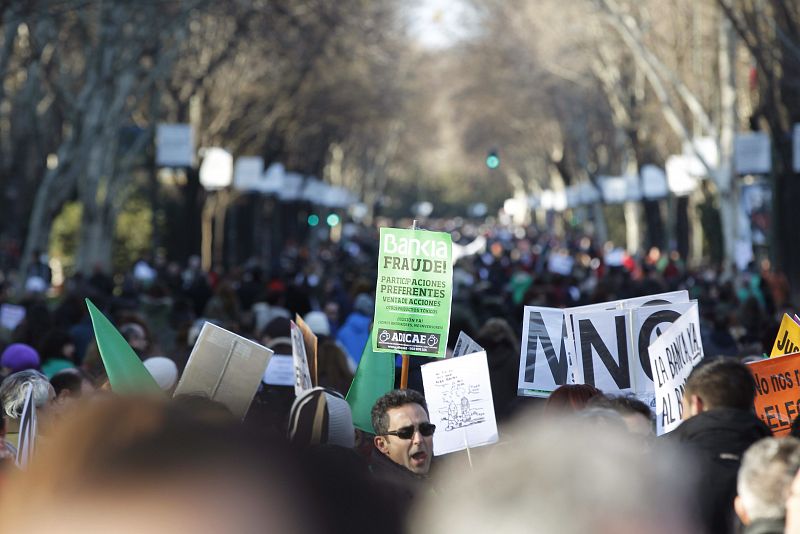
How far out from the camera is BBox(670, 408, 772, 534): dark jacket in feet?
14.6

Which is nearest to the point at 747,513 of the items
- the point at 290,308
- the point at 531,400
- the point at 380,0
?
the point at 531,400

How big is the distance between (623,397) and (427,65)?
76.7m

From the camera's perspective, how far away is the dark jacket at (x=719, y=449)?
4453mm

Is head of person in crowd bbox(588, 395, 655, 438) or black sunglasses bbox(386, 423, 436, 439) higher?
head of person in crowd bbox(588, 395, 655, 438)

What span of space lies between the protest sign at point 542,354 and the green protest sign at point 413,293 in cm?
61

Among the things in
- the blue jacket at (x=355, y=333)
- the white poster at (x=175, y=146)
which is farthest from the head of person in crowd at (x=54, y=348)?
the white poster at (x=175, y=146)

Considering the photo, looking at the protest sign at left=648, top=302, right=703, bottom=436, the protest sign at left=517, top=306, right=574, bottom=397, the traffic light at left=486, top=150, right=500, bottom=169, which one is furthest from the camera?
the traffic light at left=486, top=150, right=500, bottom=169

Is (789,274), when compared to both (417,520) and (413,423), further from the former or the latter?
(417,520)

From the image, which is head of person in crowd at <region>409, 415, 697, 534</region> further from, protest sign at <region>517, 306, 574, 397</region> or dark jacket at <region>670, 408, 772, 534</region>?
protest sign at <region>517, 306, 574, 397</region>

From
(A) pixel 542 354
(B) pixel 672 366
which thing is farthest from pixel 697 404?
(A) pixel 542 354

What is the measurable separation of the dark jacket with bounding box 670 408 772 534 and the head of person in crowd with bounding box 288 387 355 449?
948 millimetres

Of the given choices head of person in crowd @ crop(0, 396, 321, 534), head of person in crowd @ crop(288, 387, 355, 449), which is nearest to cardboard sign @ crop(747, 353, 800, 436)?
head of person in crowd @ crop(288, 387, 355, 449)

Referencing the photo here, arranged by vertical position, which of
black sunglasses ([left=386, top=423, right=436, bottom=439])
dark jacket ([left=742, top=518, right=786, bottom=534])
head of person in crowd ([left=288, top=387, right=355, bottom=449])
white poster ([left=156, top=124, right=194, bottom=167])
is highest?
white poster ([left=156, top=124, right=194, bottom=167])

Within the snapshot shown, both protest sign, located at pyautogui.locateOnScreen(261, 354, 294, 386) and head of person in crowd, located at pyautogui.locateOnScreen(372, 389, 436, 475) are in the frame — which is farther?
protest sign, located at pyautogui.locateOnScreen(261, 354, 294, 386)
